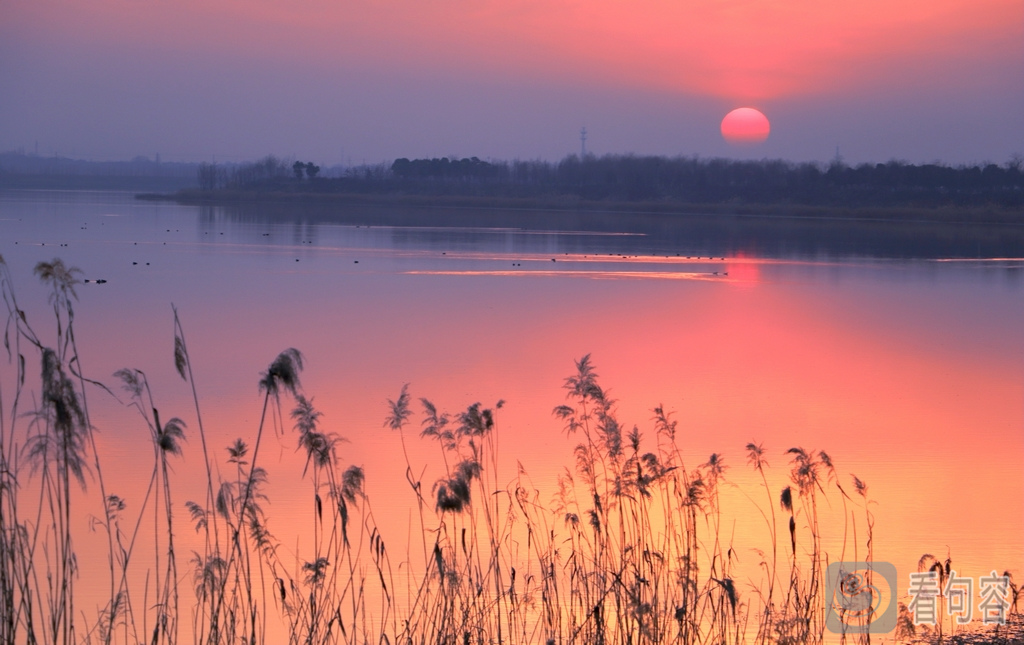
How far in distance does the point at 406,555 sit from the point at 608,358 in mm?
5709

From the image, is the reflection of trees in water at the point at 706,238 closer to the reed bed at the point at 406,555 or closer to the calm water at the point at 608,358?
the calm water at the point at 608,358

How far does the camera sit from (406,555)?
4777 mm

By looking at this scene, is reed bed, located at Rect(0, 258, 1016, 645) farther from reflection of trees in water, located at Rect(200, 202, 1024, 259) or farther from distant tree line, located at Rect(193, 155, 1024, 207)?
distant tree line, located at Rect(193, 155, 1024, 207)

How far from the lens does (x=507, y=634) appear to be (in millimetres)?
3965

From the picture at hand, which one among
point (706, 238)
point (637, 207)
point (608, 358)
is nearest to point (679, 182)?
point (637, 207)

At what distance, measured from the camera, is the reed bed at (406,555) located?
3.04m

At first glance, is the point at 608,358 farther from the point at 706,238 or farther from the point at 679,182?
the point at 679,182

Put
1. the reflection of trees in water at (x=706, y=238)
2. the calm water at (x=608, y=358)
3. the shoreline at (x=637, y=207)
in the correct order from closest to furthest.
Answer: the calm water at (x=608, y=358) → the reflection of trees in water at (x=706, y=238) → the shoreline at (x=637, y=207)

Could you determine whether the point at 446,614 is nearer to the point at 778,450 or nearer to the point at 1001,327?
the point at 778,450

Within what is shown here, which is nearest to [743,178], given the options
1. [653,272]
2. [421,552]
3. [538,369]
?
[653,272]

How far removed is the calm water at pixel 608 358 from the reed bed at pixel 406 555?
243 millimetres

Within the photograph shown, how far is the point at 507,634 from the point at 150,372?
18.7ft

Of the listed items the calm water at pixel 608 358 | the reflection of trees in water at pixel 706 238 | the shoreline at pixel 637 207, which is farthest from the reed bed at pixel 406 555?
the shoreline at pixel 637 207

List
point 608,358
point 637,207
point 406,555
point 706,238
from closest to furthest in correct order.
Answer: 1. point 406,555
2. point 608,358
3. point 706,238
4. point 637,207
